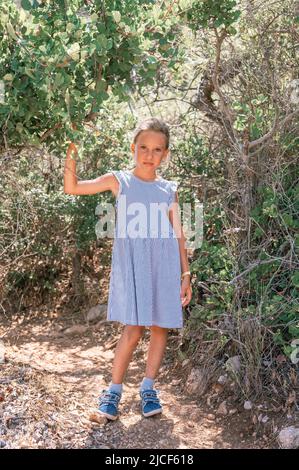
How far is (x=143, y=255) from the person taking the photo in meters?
3.27

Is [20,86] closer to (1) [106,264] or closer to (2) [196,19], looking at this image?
(2) [196,19]

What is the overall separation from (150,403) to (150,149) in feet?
3.97

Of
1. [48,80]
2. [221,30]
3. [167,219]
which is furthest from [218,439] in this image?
[221,30]

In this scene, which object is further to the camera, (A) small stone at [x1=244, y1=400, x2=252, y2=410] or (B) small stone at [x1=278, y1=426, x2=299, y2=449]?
(A) small stone at [x1=244, y1=400, x2=252, y2=410]

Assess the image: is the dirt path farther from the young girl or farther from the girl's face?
the girl's face

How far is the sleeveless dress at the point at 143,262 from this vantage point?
326cm

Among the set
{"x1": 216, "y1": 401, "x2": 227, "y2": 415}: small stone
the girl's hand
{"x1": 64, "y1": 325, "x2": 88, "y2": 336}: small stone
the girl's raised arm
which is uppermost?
the girl's raised arm

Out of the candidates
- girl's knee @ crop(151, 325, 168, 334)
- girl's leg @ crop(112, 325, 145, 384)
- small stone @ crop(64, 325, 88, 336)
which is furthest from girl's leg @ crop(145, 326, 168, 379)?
small stone @ crop(64, 325, 88, 336)

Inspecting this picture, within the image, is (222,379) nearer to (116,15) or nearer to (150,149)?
(150,149)

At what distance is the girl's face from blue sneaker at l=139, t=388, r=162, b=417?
1.08 meters

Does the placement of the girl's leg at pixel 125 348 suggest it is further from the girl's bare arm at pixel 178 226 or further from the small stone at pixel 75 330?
the small stone at pixel 75 330

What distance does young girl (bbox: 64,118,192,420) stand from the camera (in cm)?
326

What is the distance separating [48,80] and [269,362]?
170 cm

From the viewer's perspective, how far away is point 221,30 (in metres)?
3.69
